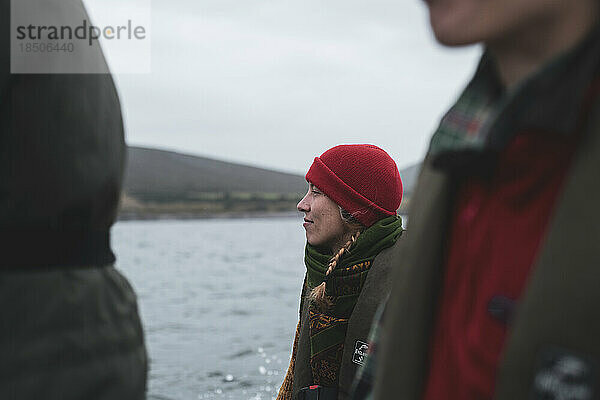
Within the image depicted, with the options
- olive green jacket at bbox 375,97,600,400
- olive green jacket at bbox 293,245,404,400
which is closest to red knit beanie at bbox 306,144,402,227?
olive green jacket at bbox 293,245,404,400

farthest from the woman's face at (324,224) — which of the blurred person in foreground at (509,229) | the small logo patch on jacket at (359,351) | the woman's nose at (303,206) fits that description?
the blurred person in foreground at (509,229)

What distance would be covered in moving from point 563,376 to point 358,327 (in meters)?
2.14

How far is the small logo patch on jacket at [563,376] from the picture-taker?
0.80 m

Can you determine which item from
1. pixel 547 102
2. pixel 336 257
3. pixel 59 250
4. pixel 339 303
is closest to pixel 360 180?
pixel 336 257

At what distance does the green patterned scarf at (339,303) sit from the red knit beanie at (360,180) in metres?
0.13

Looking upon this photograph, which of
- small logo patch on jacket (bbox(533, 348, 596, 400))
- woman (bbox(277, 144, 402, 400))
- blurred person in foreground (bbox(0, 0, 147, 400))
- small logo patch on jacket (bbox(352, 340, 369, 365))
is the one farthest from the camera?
woman (bbox(277, 144, 402, 400))

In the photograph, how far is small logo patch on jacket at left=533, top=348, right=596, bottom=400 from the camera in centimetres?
80

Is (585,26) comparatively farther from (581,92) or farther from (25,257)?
(25,257)

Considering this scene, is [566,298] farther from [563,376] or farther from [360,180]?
[360,180]

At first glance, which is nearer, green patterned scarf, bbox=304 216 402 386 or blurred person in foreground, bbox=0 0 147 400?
blurred person in foreground, bbox=0 0 147 400

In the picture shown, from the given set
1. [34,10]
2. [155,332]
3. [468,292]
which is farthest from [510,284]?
[155,332]

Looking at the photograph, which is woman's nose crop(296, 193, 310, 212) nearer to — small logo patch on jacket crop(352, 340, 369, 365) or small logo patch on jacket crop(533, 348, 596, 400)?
small logo patch on jacket crop(352, 340, 369, 365)

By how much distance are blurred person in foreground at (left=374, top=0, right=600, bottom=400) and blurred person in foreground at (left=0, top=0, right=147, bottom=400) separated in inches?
18.7

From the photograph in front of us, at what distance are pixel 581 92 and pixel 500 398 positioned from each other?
0.42 m
